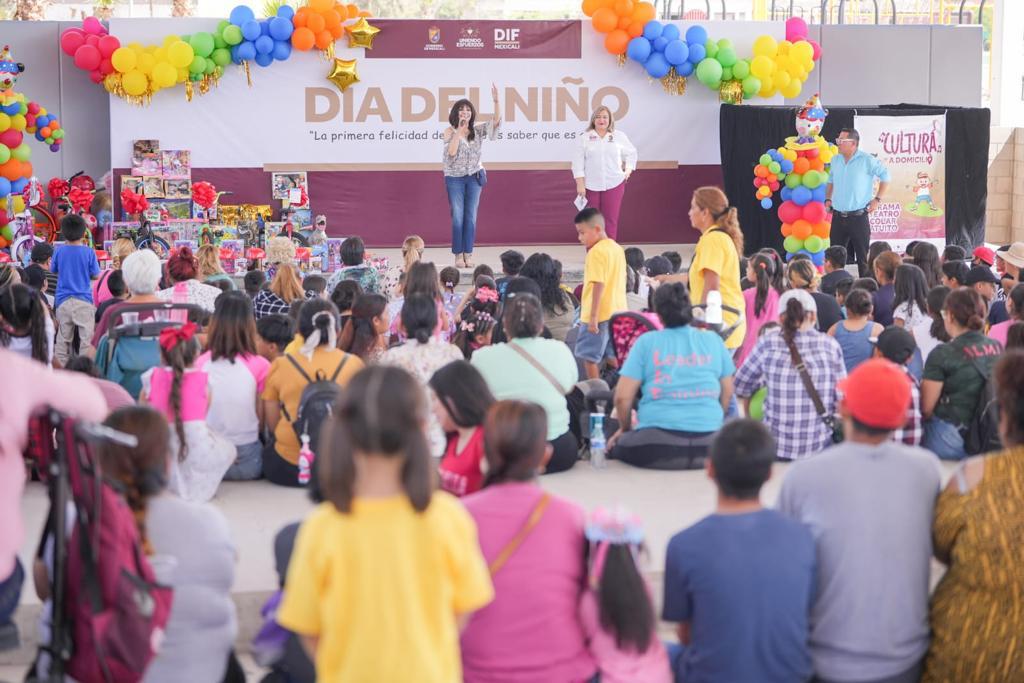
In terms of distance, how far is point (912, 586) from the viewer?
12.3 feet

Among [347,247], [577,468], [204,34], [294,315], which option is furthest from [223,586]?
[204,34]

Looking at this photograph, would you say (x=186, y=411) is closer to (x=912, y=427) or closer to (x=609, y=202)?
(x=912, y=427)

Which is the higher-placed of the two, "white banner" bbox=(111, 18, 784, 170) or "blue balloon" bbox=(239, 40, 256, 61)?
"blue balloon" bbox=(239, 40, 256, 61)

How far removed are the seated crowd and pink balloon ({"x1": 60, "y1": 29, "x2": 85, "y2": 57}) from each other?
7.33 m

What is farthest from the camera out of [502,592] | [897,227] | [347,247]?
[897,227]

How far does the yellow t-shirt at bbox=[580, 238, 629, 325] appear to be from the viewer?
7516mm

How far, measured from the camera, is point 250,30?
13.0 meters

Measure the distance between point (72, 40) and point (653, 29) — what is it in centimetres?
542

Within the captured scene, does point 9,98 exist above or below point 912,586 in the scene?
above

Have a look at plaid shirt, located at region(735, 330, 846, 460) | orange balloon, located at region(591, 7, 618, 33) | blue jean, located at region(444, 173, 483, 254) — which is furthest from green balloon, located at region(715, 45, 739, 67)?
plaid shirt, located at region(735, 330, 846, 460)

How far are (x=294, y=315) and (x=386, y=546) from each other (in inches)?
164

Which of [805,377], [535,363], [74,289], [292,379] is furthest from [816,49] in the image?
[292,379]

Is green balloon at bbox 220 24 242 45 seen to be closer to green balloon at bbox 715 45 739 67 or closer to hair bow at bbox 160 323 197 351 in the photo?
green balloon at bbox 715 45 739 67

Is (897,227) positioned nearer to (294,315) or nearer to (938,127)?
(938,127)
